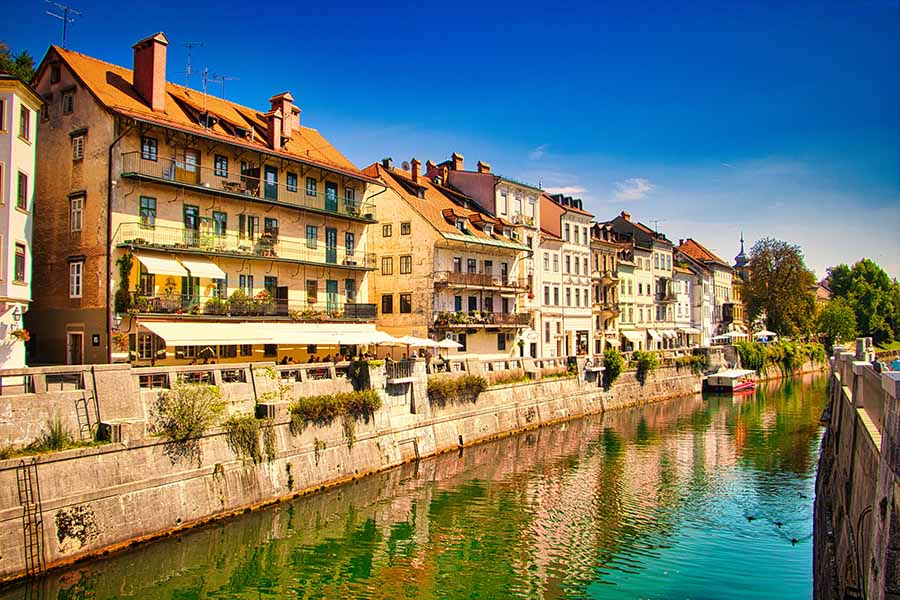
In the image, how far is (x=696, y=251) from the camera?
329ft

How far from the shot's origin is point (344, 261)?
138ft

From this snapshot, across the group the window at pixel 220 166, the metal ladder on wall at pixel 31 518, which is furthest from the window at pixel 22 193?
the metal ladder on wall at pixel 31 518

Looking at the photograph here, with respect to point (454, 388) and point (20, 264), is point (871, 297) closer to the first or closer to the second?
point (454, 388)

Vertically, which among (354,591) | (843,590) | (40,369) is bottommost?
A: (354,591)

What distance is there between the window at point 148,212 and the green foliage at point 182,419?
11629 millimetres

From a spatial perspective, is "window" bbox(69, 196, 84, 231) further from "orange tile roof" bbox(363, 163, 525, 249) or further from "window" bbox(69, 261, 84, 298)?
"orange tile roof" bbox(363, 163, 525, 249)

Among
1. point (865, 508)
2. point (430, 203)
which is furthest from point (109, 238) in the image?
point (865, 508)

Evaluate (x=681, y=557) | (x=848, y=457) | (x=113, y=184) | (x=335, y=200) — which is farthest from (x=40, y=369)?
(x=335, y=200)

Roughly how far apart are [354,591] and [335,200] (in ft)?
89.9

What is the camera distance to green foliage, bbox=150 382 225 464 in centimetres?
2144

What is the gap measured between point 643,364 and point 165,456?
43.3 meters

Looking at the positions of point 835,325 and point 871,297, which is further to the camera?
point 871,297

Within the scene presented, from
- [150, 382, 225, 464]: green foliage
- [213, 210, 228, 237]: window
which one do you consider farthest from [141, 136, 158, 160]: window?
[150, 382, 225, 464]: green foliage

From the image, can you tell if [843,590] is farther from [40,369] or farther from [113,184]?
[113,184]
